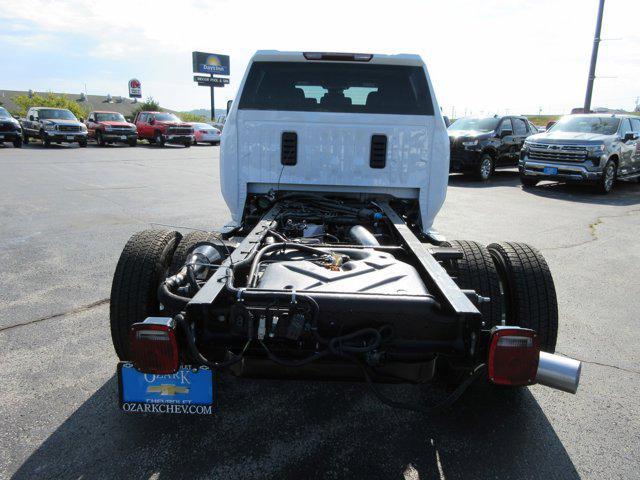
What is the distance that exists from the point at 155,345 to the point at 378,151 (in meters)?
2.76

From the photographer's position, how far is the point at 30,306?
4.09 meters

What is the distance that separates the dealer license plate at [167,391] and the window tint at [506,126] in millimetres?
13927

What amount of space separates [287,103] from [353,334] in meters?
2.75

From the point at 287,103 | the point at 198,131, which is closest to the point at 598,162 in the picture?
the point at 287,103

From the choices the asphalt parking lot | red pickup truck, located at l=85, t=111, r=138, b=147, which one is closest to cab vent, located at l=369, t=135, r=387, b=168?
the asphalt parking lot

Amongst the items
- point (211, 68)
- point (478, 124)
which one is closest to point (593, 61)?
point (478, 124)

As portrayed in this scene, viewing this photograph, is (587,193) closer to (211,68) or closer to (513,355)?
(513,355)

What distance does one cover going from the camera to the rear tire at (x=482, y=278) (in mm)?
2887

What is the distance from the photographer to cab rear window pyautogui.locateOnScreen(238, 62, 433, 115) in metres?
4.14

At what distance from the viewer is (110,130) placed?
2412 centimetres

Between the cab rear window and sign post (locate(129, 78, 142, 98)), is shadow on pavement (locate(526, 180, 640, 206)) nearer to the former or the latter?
the cab rear window

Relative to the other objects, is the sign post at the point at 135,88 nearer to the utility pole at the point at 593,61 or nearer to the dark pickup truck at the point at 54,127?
the dark pickup truck at the point at 54,127

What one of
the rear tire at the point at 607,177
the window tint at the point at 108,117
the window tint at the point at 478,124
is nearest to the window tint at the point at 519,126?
the window tint at the point at 478,124

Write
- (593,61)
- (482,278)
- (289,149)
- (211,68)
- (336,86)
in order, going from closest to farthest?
(482,278) → (289,149) → (336,86) → (593,61) → (211,68)
